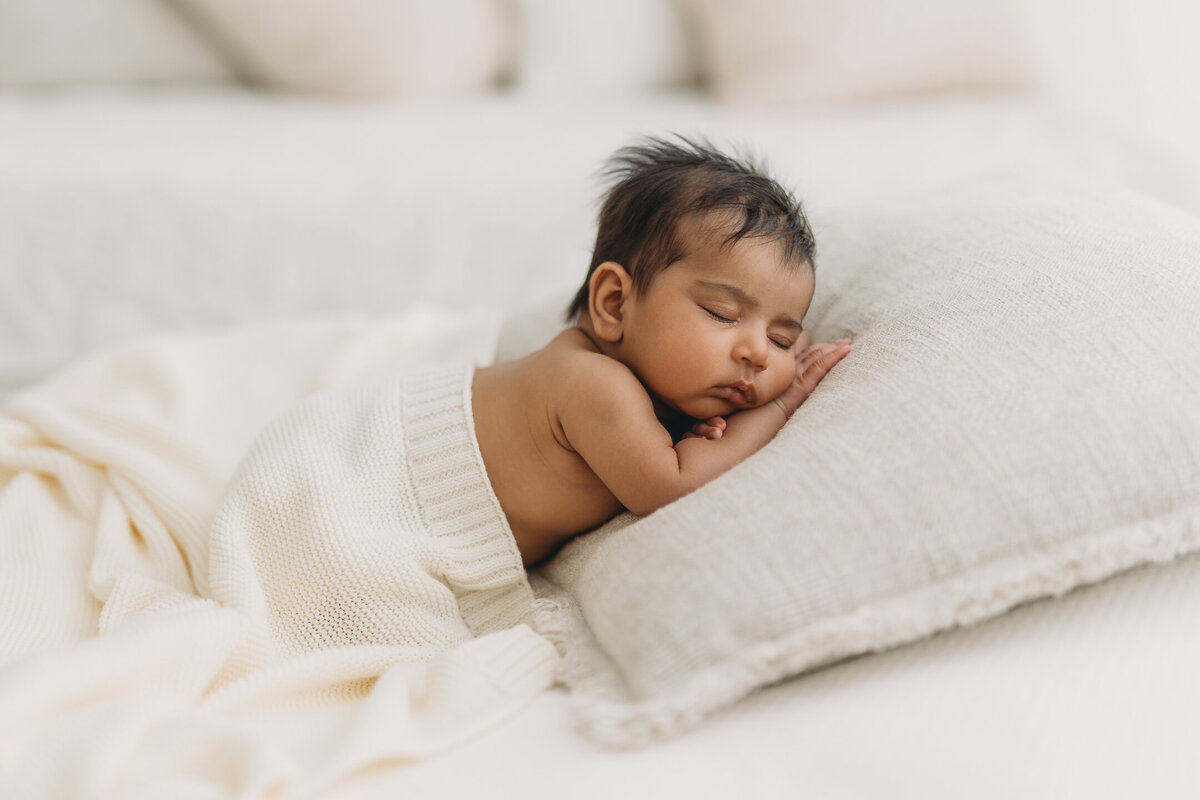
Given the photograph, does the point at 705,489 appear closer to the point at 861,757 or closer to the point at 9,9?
the point at 861,757

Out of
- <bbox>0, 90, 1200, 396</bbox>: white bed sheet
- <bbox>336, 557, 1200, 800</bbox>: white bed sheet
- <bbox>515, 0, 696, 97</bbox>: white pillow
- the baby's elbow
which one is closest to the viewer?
<bbox>336, 557, 1200, 800</bbox>: white bed sheet

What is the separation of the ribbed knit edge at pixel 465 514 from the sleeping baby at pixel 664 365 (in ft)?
0.07

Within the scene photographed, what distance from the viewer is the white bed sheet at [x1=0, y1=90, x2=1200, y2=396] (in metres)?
1.73

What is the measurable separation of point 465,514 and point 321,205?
37.6 inches

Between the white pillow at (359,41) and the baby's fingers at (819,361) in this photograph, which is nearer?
the baby's fingers at (819,361)

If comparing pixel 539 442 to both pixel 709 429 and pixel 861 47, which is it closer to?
pixel 709 429

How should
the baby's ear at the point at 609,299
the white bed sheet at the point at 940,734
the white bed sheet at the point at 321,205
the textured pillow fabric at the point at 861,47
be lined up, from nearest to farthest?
1. the white bed sheet at the point at 940,734
2. the baby's ear at the point at 609,299
3. the white bed sheet at the point at 321,205
4. the textured pillow fabric at the point at 861,47

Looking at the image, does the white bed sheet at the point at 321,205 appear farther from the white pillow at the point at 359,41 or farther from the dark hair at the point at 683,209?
the dark hair at the point at 683,209

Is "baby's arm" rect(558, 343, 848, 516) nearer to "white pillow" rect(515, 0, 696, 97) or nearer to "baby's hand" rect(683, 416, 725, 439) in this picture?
"baby's hand" rect(683, 416, 725, 439)

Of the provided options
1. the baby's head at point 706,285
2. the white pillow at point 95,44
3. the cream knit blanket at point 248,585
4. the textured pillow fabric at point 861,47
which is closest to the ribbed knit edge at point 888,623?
the cream knit blanket at point 248,585

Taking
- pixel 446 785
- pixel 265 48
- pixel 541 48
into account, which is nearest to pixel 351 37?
pixel 265 48

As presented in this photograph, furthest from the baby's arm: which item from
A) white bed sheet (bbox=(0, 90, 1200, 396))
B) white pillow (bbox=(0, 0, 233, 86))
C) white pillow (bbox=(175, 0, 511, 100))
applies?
white pillow (bbox=(0, 0, 233, 86))

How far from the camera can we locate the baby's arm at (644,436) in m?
0.95

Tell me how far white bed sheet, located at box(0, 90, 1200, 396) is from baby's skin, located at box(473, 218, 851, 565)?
2.32 feet
